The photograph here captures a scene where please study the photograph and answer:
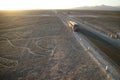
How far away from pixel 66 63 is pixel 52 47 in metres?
6.37

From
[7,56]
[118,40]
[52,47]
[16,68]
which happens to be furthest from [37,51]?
[118,40]

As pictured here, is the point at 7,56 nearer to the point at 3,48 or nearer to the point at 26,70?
the point at 3,48

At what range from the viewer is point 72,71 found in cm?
1496

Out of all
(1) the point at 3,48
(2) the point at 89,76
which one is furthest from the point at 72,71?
(1) the point at 3,48

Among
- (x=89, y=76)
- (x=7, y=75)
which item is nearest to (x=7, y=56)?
(x=7, y=75)

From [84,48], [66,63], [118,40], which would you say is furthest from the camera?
[118,40]

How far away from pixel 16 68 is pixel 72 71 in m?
6.27

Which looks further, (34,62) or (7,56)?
(7,56)

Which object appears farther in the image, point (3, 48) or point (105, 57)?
point (3, 48)

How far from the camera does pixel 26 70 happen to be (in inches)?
600

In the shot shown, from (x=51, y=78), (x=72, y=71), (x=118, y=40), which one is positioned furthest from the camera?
(x=118, y=40)

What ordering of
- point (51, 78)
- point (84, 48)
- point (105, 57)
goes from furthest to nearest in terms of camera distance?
point (84, 48) < point (105, 57) < point (51, 78)

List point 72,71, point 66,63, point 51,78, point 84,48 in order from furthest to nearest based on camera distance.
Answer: point 84,48 → point 66,63 → point 72,71 → point 51,78

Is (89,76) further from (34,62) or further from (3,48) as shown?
(3,48)
